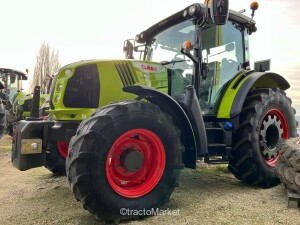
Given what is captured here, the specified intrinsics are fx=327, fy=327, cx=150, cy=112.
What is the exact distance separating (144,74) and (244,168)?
6.41ft

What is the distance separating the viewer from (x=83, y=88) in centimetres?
389

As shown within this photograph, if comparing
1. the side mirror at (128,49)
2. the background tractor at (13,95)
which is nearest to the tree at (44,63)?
the background tractor at (13,95)

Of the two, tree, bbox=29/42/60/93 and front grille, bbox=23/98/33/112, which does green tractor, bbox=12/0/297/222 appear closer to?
front grille, bbox=23/98/33/112

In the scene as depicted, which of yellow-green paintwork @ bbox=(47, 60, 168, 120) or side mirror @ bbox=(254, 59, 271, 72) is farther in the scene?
side mirror @ bbox=(254, 59, 271, 72)

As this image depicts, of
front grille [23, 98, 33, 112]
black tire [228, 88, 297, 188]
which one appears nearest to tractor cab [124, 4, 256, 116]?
black tire [228, 88, 297, 188]

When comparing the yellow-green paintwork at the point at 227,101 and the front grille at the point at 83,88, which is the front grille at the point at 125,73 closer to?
the front grille at the point at 83,88

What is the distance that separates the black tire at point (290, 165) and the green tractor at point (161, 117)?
17.5 inches

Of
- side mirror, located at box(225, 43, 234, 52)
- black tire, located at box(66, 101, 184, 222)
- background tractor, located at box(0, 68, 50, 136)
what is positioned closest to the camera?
black tire, located at box(66, 101, 184, 222)

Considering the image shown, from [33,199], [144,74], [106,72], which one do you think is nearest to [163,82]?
[144,74]

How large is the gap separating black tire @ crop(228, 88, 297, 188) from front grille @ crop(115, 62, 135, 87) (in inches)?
69.8

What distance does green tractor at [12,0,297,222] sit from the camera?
3.10 meters

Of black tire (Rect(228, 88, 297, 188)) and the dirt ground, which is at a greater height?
black tire (Rect(228, 88, 297, 188))

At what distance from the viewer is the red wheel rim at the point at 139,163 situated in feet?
10.8

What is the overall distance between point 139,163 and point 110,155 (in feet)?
1.05
